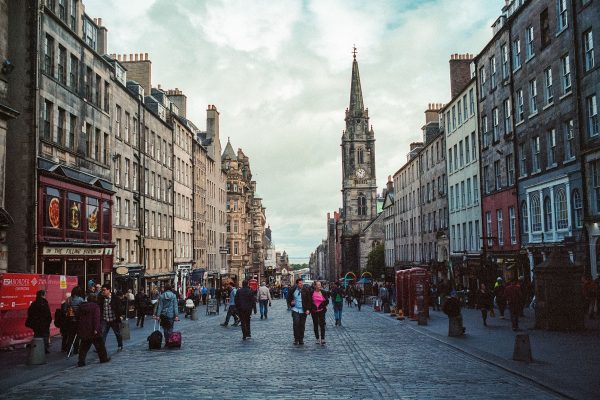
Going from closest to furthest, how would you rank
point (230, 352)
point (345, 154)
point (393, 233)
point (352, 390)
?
point (352, 390) → point (230, 352) → point (393, 233) → point (345, 154)

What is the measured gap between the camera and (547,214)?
35344mm

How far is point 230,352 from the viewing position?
18.1 m

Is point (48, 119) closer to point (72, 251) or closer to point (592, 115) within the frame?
point (72, 251)

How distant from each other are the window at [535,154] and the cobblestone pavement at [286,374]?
1937 centimetres

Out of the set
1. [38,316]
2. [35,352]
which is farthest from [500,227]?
[35,352]

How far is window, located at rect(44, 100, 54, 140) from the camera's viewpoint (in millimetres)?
29453

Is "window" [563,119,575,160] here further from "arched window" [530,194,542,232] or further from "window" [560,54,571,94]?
Result: "arched window" [530,194,542,232]

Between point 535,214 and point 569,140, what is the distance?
6.34m

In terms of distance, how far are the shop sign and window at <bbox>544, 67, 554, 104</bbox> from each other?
81.7 ft

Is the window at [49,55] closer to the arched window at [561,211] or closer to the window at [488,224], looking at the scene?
the arched window at [561,211]

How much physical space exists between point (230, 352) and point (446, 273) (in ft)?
134

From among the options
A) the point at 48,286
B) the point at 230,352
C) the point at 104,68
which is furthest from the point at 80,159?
the point at 230,352

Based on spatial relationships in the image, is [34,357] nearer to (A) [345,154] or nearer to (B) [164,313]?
(B) [164,313]

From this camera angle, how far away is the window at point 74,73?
32.6 meters
